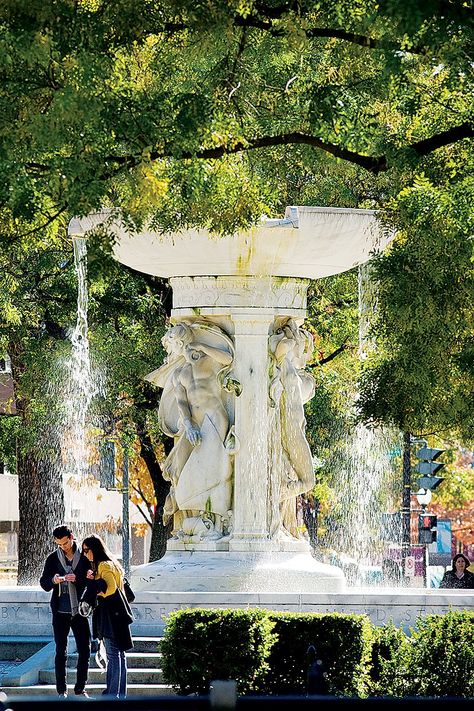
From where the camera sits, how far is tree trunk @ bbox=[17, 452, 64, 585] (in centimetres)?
2603

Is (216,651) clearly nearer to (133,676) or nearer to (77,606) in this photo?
(77,606)

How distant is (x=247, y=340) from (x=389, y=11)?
8.54 metres

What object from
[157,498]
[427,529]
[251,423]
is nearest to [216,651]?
[251,423]

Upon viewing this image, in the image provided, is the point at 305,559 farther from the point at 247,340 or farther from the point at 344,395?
the point at 344,395

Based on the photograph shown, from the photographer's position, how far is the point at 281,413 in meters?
16.5

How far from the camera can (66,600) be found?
1320 centimetres

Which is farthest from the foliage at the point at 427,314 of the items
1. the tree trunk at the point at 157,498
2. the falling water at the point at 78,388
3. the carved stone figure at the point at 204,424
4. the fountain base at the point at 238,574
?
the tree trunk at the point at 157,498

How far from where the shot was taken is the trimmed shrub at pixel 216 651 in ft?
37.6

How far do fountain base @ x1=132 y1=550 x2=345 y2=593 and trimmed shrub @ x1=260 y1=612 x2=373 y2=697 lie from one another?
373 centimetres

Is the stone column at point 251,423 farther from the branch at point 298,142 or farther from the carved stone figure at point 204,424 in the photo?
the branch at point 298,142

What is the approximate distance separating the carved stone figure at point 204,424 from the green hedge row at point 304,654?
14.6 feet

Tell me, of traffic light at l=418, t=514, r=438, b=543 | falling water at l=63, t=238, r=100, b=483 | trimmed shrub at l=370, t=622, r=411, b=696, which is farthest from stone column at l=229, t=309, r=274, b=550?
traffic light at l=418, t=514, r=438, b=543

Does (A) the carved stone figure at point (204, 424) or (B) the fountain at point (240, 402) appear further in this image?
(A) the carved stone figure at point (204, 424)

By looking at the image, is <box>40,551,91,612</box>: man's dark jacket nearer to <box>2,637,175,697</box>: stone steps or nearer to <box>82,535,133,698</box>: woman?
<box>82,535,133,698</box>: woman
